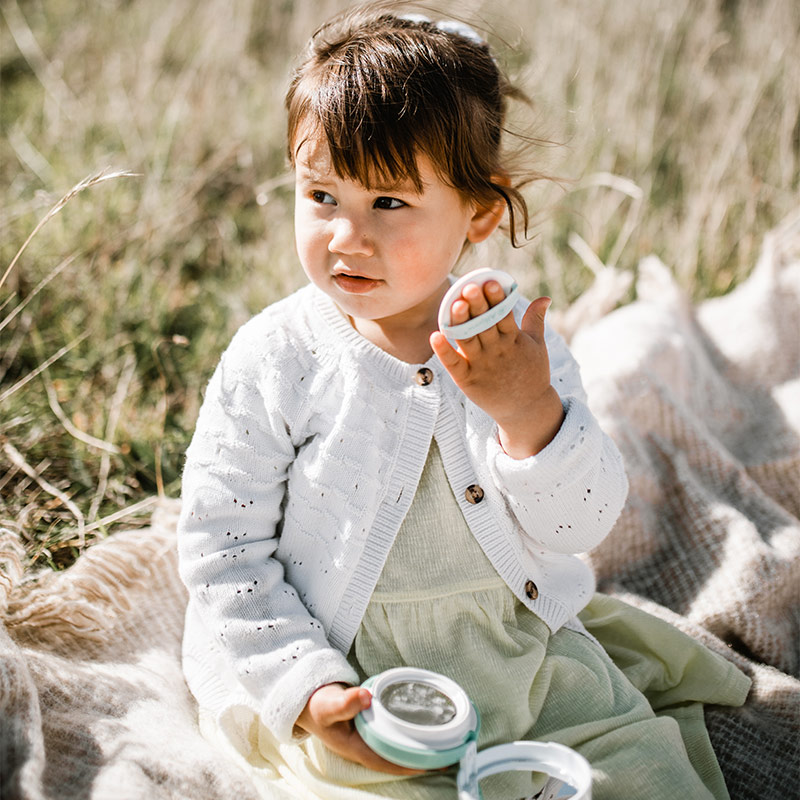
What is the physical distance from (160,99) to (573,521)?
10.2 ft

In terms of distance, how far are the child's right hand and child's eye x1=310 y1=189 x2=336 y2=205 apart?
0.71 meters

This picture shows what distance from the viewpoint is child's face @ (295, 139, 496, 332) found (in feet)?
4.35

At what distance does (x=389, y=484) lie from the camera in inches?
54.9

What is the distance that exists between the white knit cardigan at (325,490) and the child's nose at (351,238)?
17 cm

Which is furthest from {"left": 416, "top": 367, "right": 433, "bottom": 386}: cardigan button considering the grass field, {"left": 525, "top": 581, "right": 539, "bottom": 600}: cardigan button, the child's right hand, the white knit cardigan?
the grass field

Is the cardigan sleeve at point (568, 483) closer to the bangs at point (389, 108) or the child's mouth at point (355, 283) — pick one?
the child's mouth at point (355, 283)

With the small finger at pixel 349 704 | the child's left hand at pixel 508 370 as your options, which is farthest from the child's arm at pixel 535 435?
the small finger at pixel 349 704

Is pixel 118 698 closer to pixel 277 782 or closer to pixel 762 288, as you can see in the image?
pixel 277 782

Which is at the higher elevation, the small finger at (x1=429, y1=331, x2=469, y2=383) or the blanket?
the small finger at (x1=429, y1=331, x2=469, y2=383)

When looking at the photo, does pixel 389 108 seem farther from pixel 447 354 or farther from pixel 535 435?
pixel 535 435

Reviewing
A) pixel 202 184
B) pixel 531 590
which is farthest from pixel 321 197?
pixel 202 184

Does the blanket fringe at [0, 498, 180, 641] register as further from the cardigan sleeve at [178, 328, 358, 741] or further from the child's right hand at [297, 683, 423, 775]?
the child's right hand at [297, 683, 423, 775]

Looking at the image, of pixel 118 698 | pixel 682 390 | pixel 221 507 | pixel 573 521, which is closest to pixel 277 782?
pixel 118 698

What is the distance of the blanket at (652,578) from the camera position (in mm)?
1313
